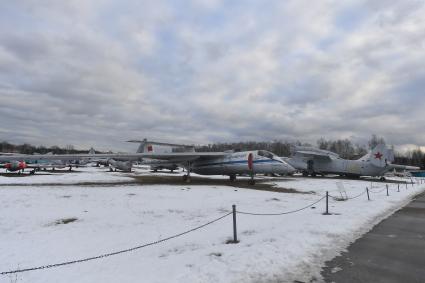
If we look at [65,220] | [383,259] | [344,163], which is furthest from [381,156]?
[65,220]

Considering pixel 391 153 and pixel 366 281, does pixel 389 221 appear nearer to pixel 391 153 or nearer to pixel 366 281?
pixel 366 281

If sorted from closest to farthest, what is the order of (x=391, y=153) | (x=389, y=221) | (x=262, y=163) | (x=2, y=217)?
(x=2, y=217)
(x=389, y=221)
(x=262, y=163)
(x=391, y=153)

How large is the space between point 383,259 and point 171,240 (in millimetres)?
4848

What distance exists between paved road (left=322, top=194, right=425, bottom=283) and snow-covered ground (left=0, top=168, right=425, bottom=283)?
327mm

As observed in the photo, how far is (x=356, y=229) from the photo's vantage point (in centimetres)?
1003

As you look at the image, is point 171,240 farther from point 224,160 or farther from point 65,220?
point 224,160

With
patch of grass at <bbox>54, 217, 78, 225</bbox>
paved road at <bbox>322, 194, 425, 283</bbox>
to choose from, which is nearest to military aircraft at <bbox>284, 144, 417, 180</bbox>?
paved road at <bbox>322, 194, 425, 283</bbox>

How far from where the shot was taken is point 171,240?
8.51 metres

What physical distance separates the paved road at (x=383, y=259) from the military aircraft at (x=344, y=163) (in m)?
29.9

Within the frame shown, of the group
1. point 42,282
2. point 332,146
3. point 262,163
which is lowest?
point 42,282

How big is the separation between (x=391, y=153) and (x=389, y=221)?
98.4ft

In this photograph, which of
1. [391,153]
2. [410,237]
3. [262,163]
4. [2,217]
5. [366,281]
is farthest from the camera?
[391,153]

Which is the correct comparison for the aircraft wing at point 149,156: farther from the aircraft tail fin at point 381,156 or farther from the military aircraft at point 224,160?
the aircraft tail fin at point 381,156

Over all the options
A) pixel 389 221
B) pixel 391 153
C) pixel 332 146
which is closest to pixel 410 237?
pixel 389 221
